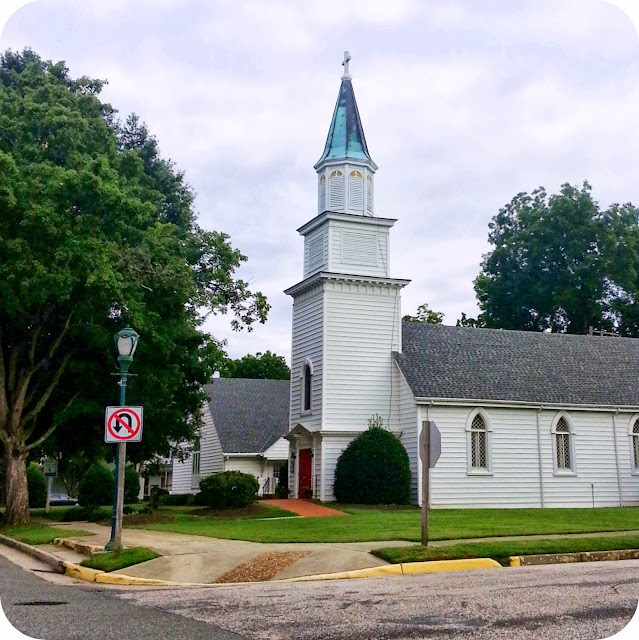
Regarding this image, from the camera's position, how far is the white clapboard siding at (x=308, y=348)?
31906mm

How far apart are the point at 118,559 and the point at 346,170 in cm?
2245

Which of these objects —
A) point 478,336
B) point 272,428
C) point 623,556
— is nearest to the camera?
point 623,556

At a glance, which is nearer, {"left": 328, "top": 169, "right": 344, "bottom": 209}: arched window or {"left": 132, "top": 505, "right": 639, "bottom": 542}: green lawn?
{"left": 132, "top": 505, "right": 639, "bottom": 542}: green lawn

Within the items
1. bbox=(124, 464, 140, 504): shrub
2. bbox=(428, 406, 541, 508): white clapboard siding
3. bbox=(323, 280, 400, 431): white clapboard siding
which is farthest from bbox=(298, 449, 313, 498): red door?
bbox=(124, 464, 140, 504): shrub

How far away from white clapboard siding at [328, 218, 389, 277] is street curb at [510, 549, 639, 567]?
19.2 metres

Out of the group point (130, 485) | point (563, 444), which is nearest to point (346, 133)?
point (563, 444)

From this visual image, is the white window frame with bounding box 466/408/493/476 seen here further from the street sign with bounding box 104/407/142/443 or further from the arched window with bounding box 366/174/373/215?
the street sign with bounding box 104/407/142/443

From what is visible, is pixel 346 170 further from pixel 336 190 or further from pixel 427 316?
pixel 427 316

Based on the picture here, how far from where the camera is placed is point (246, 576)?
12.9 m

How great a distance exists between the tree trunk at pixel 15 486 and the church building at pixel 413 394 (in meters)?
10.8

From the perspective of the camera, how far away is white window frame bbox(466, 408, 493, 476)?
3118 centimetres

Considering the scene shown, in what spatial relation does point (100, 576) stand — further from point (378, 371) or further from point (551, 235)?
point (551, 235)

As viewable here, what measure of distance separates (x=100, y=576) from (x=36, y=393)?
15.9 meters

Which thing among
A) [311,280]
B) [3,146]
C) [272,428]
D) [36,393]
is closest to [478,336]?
[311,280]
